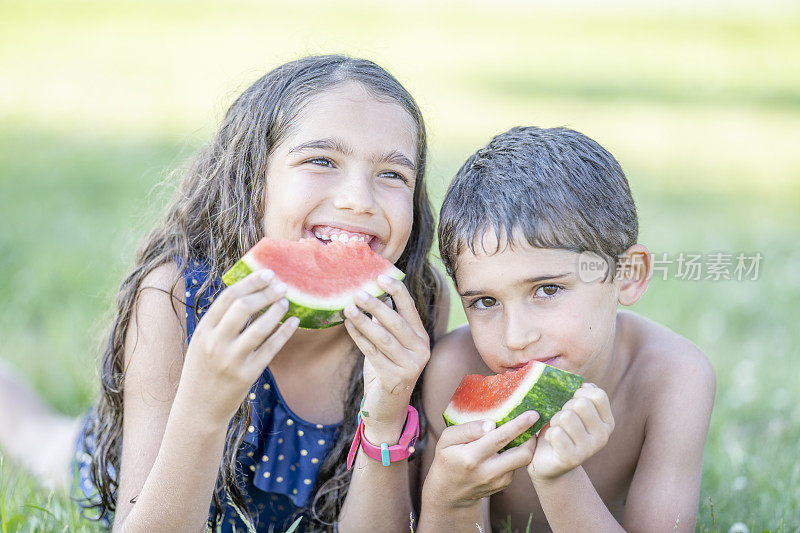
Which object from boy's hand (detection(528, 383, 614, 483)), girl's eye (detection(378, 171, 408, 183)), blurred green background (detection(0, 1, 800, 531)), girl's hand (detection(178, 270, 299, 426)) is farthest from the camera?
blurred green background (detection(0, 1, 800, 531))

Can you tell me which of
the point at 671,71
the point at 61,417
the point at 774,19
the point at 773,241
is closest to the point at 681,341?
the point at 61,417

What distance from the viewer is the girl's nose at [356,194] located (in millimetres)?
3268

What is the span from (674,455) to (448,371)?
941 mm

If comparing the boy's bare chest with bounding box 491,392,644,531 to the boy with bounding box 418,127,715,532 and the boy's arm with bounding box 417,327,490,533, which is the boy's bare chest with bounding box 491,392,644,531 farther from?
the boy's arm with bounding box 417,327,490,533

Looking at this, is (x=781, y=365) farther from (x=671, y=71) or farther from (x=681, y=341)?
(x=671, y=71)

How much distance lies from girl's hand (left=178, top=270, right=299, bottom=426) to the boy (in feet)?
2.67

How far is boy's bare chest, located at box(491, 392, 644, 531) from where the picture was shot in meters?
3.59

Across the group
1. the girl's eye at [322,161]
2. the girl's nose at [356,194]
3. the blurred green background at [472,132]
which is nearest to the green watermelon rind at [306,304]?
the girl's nose at [356,194]

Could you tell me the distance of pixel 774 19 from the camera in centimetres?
2525

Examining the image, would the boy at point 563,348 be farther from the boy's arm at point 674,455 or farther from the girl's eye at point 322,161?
the girl's eye at point 322,161

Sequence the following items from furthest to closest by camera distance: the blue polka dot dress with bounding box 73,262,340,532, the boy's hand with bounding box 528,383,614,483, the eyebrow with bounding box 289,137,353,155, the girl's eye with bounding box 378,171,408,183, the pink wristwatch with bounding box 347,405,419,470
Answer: the blue polka dot dress with bounding box 73,262,340,532
the girl's eye with bounding box 378,171,408,183
the eyebrow with bounding box 289,137,353,155
the pink wristwatch with bounding box 347,405,419,470
the boy's hand with bounding box 528,383,614,483

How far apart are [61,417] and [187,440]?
282 cm

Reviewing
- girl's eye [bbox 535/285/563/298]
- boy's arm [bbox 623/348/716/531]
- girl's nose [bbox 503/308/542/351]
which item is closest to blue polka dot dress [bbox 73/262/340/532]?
girl's nose [bbox 503/308/542/351]

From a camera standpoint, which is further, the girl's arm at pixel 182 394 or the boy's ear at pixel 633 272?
the boy's ear at pixel 633 272
